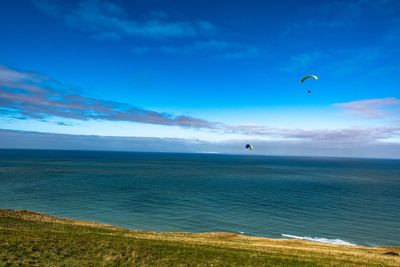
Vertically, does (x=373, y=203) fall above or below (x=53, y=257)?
below

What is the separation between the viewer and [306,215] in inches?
3174

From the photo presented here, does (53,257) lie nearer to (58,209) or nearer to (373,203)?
(58,209)

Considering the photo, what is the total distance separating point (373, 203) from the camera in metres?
99.5

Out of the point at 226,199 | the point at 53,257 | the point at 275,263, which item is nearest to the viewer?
the point at 53,257

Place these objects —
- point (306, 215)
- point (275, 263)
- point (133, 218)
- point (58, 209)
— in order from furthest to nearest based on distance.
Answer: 1. point (306, 215)
2. point (58, 209)
3. point (133, 218)
4. point (275, 263)

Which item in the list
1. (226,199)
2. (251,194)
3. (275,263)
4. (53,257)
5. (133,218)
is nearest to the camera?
(53,257)

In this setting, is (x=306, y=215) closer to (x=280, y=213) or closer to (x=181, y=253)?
(x=280, y=213)

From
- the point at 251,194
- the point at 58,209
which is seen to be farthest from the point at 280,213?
the point at 58,209

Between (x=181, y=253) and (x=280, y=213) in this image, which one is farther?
(x=280, y=213)

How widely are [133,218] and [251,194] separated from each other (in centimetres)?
5195

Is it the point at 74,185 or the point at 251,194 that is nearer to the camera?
the point at 251,194

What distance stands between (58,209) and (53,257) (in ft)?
199

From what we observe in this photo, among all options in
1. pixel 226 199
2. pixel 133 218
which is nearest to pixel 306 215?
pixel 226 199

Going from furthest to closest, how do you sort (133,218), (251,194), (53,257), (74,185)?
1. (74,185)
2. (251,194)
3. (133,218)
4. (53,257)
